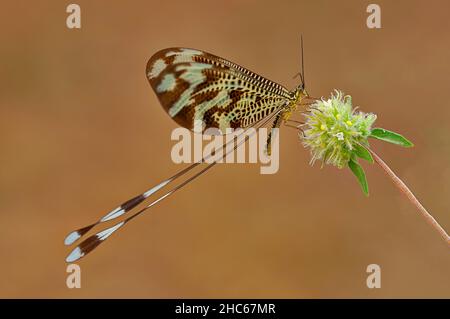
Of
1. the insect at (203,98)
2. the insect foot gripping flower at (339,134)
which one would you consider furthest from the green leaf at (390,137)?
the insect at (203,98)

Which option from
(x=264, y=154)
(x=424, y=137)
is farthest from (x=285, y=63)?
(x=264, y=154)

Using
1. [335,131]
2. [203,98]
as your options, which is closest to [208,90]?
[203,98]

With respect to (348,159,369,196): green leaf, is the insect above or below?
above

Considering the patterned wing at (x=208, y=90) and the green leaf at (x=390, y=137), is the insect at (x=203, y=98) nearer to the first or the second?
the patterned wing at (x=208, y=90)

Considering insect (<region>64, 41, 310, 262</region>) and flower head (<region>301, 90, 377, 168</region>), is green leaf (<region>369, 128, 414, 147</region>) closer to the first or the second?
flower head (<region>301, 90, 377, 168</region>)

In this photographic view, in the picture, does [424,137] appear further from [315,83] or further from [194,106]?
[194,106]

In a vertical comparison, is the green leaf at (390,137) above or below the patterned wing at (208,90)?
below

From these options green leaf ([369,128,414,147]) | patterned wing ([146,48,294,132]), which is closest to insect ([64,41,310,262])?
patterned wing ([146,48,294,132])
